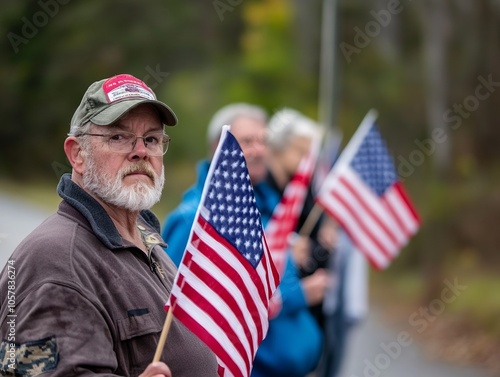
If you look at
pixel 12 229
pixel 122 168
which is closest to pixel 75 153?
pixel 122 168

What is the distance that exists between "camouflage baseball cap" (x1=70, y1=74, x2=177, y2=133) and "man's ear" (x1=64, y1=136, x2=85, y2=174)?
0.12 ft

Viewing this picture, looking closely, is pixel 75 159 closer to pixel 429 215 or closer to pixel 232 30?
pixel 429 215

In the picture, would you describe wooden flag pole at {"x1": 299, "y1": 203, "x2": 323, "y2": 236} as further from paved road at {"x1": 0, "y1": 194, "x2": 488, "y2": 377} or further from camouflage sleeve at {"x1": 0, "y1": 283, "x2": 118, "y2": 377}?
camouflage sleeve at {"x1": 0, "y1": 283, "x2": 118, "y2": 377}

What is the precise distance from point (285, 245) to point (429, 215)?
11.4 m

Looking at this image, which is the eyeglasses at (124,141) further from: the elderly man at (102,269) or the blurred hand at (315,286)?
the blurred hand at (315,286)

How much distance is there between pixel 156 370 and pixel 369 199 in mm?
4703

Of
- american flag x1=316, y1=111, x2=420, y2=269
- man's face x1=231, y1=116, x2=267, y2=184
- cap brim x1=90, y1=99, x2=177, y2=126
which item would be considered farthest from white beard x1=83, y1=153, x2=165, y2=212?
american flag x1=316, y1=111, x2=420, y2=269

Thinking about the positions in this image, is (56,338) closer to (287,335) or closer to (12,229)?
(12,229)

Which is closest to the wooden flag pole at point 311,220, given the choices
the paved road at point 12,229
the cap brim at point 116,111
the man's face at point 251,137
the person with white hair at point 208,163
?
the person with white hair at point 208,163

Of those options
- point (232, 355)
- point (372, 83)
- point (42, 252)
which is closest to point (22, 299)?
point (42, 252)

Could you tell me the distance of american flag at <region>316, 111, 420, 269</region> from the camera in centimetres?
766

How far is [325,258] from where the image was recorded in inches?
314

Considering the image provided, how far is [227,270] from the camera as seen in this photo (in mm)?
3814

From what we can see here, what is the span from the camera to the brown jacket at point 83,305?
315 centimetres
